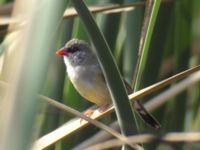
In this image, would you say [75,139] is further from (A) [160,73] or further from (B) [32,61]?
(B) [32,61]

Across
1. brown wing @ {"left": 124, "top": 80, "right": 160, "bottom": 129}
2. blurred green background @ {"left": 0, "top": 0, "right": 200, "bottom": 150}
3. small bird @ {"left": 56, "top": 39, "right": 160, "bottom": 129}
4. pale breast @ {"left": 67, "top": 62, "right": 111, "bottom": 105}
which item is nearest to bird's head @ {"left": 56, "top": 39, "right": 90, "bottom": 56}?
small bird @ {"left": 56, "top": 39, "right": 160, "bottom": 129}

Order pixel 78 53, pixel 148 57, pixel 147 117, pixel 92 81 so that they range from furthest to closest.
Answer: pixel 78 53 < pixel 92 81 < pixel 147 117 < pixel 148 57

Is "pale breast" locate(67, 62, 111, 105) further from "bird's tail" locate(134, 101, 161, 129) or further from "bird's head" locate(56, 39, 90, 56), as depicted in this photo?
"bird's tail" locate(134, 101, 161, 129)

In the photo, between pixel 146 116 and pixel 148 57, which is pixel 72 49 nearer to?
pixel 146 116

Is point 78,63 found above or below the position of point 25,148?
below

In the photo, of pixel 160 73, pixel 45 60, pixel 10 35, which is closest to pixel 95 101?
pixel 160 73

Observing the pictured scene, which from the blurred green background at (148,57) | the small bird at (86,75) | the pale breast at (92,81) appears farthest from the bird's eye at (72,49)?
the blurred green background at (148,57)

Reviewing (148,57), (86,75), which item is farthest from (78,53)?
(148,57)

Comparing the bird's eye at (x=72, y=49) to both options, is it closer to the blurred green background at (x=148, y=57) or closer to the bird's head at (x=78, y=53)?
the bird's head at (x=78, y=53)

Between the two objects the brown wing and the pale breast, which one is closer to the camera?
the brown wing
